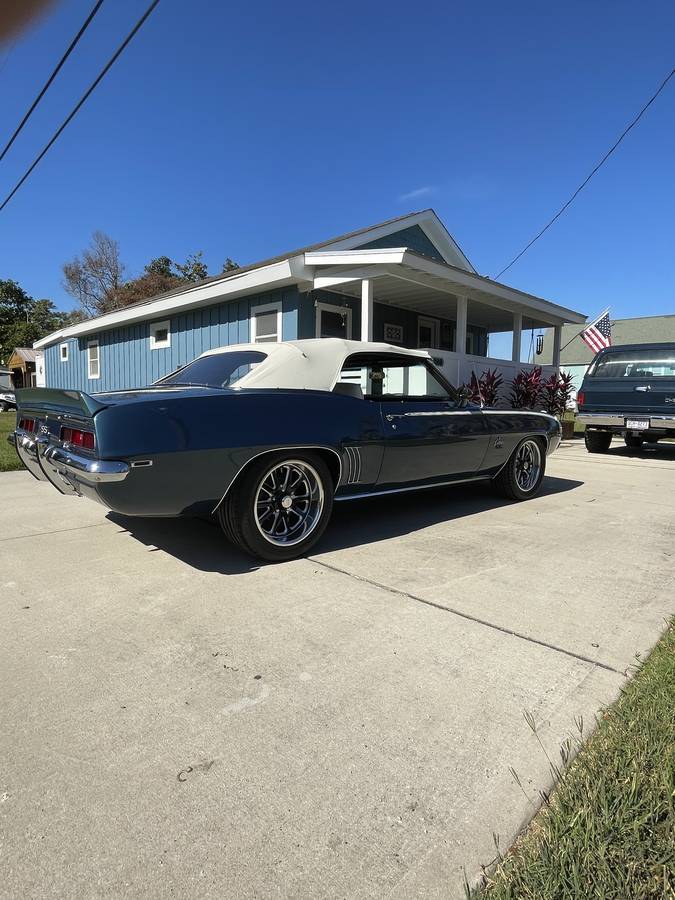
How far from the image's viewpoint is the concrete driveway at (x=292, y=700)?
137cm

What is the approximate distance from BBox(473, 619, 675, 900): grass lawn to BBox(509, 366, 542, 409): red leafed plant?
11235 mm

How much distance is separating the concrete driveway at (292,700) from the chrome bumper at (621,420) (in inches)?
233

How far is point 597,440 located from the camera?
A: 33.9 feet

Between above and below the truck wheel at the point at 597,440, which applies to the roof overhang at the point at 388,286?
above

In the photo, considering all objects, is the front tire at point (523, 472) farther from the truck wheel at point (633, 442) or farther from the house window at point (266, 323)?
the house window at point (266, 323)

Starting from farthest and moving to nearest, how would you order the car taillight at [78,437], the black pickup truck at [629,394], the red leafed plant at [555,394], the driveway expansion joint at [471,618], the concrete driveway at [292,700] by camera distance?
1. the red leafed plant at [555,394]
2. the black pickup truck at [629,394]
3. the car taillight at [78,437]
4. the driveway expansion joint at [471,618]
5. the concrete driveway at [292,700]

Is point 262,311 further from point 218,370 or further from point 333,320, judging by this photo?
point 218,370

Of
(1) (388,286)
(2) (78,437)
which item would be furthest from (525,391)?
(2) (78,437)

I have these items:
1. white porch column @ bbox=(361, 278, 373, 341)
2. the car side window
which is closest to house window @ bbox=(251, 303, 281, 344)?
white porch column @ bbox=(361, 278, 373, 341)

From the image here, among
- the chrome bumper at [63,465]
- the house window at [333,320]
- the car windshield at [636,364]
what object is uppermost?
the house window at [333,320]

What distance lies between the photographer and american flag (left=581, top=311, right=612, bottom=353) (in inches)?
676

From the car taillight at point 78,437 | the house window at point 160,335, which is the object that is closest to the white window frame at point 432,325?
the house window at point 160,335

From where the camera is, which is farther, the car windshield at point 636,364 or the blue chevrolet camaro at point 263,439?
the car windshield at point 636,364

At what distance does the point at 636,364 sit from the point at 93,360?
16.4 m
